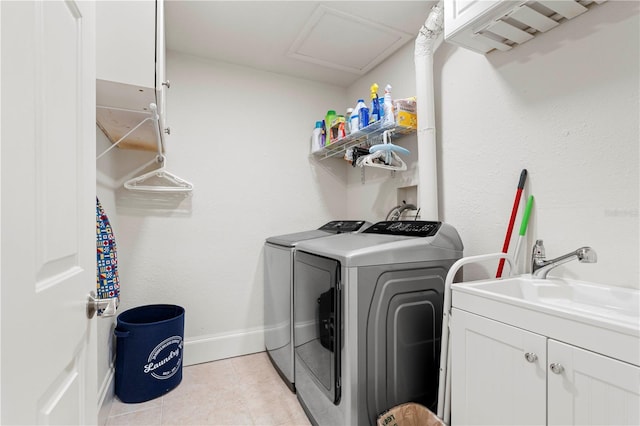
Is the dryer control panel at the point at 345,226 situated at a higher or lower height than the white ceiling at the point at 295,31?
lower

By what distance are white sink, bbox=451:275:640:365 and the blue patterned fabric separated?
1.72m

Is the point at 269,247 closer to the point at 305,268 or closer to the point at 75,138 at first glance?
the point at 305,268

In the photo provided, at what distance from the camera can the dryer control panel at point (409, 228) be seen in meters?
1.72

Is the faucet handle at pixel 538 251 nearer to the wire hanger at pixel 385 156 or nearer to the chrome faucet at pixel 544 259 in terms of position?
the chrome faucet at pixel 544 259

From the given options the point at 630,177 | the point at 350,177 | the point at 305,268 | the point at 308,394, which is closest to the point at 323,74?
the point at 350,177

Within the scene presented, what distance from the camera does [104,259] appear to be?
162cm

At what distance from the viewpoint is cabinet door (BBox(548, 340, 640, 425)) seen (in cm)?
76

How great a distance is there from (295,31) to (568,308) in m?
2.24

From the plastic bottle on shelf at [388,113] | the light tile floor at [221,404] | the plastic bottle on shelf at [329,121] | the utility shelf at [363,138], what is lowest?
the light tile floor at [221,404]

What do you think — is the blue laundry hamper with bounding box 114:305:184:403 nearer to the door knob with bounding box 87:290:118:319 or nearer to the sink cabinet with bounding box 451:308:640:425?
the door knob with bounding box 87:290:118:319

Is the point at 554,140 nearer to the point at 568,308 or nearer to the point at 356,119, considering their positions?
the point at 568,308

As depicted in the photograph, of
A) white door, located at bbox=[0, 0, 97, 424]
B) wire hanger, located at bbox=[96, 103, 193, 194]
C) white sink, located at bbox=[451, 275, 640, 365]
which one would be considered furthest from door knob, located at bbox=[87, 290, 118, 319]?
wire hanger, located at bbox=[96, 103, 193, 194]

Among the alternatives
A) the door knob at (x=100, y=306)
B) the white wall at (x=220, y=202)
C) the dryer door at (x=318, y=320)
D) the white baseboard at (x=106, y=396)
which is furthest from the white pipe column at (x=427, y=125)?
the white baseboard at (x=106, y=396)

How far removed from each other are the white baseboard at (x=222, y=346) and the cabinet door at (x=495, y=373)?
74.0 inches
